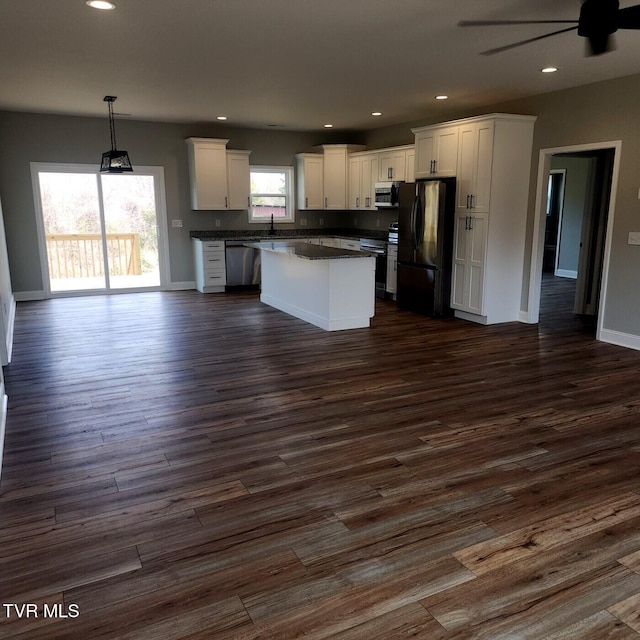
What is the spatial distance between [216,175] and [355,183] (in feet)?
7.82

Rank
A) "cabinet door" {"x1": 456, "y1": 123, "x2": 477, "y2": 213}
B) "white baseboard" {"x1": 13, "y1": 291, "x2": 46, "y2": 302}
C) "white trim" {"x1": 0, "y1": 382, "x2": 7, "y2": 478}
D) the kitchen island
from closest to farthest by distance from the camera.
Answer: "white trim" {"x1": 0, "y1": 382, "x2": 7, "y2": 478}, the kitchen island, "cabinet door" {"x1": 456, "y1": 123, "x2": 477, "y2": 213}, "white baseboard" {"x1": 13, "y1": 291, "x2": 46, "y2": 302}

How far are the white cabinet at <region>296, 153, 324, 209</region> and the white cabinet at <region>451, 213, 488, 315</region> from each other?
3.55 meters

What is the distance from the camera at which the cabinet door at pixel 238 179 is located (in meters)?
8.90

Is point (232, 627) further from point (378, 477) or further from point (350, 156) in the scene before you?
point (350, 156)

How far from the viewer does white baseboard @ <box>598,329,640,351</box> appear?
5.33m

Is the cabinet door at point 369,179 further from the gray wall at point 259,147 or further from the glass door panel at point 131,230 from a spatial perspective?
the glass door panel at point 131,230

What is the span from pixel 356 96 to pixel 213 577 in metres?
5.55

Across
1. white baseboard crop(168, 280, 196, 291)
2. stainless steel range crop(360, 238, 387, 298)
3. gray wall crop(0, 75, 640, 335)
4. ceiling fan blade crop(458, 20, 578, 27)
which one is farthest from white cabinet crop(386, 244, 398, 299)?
ceiling fan blade crop(458, 20, 578, 27)

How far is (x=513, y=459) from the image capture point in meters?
3.03

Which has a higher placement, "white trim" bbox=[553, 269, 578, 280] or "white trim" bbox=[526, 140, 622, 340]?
"white trim" bbox=[526, 140, 622, 340]

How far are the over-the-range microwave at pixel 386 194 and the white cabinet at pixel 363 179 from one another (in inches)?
9.6

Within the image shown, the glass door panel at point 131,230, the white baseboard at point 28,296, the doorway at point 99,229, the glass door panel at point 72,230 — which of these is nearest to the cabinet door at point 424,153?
the doorway at point 99,229

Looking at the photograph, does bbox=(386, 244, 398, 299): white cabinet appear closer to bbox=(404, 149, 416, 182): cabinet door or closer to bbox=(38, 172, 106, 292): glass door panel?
bbox=(404, 149, 416, 182): cabinet door

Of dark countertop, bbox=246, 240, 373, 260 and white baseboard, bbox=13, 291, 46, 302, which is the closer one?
dark countertop, bbox=246, 240, 373, 260
